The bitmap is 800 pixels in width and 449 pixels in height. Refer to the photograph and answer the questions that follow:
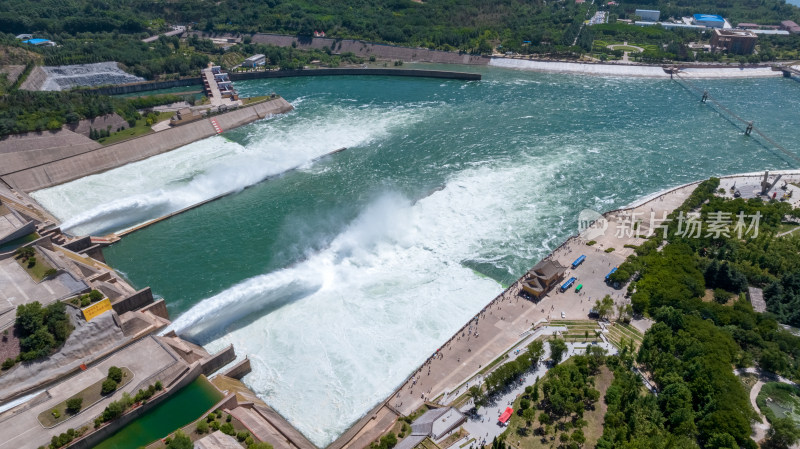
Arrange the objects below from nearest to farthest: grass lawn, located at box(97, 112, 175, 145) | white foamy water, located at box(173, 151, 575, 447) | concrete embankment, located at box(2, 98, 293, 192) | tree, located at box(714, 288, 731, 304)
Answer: white foamy water, located at box(173, 151, 575, 447) < tree, located at box(714, 288, 731, 304) < concrete embankment, located at box(2, 98, 293, 192) < grass lawn, located at box(97, 112, 175, 145)

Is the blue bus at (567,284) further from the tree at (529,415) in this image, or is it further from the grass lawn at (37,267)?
the grass lawn at (37,267)

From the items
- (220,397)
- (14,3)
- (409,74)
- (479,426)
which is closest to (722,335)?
(479,426)

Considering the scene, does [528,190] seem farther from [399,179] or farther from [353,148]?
[353,148]

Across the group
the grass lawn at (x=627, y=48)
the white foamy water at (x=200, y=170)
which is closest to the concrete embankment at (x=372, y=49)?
the grass lawn at (x=627, y=48)

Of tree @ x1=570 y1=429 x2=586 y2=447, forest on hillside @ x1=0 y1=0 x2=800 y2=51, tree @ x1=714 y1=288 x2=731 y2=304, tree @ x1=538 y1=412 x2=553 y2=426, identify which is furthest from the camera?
forest on hillside @ x1=0 y1=0 x2=800 y2=51

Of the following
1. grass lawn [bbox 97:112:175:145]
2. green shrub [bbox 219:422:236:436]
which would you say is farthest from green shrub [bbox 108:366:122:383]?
grass lawn [bbox 97:112:175:145]

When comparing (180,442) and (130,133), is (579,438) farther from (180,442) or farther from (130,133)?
(130,133)

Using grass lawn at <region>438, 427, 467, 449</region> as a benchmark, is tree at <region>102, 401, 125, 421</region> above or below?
above

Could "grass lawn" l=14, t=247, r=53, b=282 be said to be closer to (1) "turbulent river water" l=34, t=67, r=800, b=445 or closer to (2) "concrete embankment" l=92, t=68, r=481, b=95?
(1) "turbulent river water" l=34, t=67, r=800, b=445
